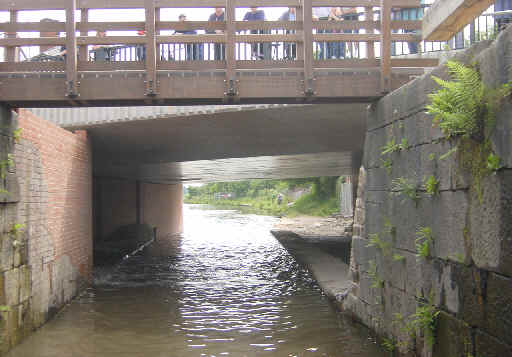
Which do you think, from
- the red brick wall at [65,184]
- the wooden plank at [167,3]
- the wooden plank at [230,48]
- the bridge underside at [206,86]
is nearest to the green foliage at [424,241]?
the bridge underside at [206,86]

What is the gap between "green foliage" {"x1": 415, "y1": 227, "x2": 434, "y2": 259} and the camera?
17.4ft

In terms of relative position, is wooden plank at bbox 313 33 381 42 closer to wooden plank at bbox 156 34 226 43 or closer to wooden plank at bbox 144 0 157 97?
wooden plank at bbox 156 34 226 43

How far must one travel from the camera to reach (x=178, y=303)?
402 inches

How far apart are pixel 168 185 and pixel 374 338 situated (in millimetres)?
23123

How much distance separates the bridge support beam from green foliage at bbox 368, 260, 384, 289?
14928 millimetres

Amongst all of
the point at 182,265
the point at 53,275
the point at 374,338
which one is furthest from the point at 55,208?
the point at 182,265

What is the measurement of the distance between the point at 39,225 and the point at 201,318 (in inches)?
129

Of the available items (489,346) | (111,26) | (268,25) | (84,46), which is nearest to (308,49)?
(268,25)

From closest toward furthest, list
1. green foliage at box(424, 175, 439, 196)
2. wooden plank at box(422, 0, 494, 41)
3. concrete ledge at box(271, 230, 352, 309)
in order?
green foliage at box(424, 175, 439, 196), wooden plank at box(422, 0, 494, 41), concrete ledge at box(271, 230, 352, 309)

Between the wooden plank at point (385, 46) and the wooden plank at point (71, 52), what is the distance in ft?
15.5

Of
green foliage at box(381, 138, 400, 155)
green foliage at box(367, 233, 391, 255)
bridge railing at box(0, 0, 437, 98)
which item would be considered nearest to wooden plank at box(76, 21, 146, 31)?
bridge railing at box(0, 0, 437, 98)

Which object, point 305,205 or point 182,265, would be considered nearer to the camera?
point 182,265

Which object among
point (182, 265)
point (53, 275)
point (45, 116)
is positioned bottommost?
point (182, 265)

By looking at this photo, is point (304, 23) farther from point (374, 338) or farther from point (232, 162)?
point (232, 162)
